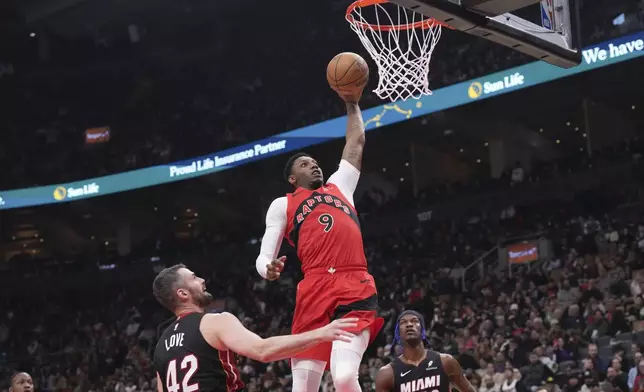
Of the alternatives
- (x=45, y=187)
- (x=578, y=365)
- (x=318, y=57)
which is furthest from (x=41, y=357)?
(x=578, y=365)

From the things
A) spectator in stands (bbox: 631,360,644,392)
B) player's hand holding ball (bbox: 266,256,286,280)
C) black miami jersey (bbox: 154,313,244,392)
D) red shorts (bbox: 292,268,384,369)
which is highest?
player's hand holding ball (bbox: 266,256,286,280)

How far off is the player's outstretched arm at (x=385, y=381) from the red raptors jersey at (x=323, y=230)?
5.92 ft

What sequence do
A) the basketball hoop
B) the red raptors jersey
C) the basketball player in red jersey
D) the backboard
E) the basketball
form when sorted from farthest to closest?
the basketball hoop
the backboard
the basketball
the red raptors jersey
the basketball player in red jersey

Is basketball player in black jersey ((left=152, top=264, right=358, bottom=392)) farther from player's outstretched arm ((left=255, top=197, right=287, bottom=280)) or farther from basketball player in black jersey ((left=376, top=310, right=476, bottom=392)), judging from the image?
basketball player in black jersey ((left=376, top=310, right=476, bottom=392))

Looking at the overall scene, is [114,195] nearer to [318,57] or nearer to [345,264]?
[318,57]

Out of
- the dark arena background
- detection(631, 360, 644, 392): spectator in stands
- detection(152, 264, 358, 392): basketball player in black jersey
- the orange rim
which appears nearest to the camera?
detection(152, 264, 358, 392): basketball player in black jersey

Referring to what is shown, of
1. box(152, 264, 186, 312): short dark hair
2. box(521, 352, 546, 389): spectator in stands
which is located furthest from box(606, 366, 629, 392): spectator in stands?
box(152, 264, 186, 312): short dark hair

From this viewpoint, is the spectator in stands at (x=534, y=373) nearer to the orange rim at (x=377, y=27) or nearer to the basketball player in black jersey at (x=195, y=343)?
the orange rim at (x=377, y=27)


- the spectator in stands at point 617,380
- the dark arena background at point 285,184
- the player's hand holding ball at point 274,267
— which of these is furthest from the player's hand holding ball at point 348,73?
the spectator in stands at point 617,380

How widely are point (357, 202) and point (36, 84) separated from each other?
40.9 ft

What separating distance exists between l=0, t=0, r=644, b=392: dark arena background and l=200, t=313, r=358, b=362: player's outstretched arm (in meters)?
8.51

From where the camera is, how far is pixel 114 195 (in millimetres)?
29688

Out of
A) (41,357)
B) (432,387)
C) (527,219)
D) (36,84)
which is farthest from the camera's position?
(36,84)

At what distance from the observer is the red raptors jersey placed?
20.2 ft
